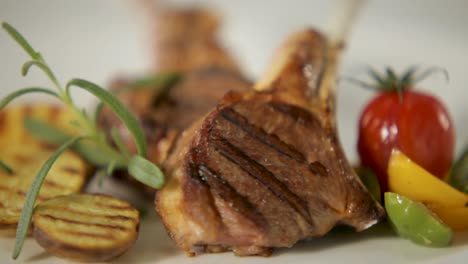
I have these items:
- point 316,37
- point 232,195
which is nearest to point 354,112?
point 316,37

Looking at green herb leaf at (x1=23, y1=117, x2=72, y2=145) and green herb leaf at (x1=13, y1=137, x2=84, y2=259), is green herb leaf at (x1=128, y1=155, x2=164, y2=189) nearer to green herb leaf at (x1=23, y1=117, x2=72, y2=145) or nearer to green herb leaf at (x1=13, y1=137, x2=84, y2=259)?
green herb leaf at (x1=13, y1=137, x2=84, y2=259)

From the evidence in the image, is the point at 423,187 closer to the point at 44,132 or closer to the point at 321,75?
the point at 321,75

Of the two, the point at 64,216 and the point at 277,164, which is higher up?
the point at 277,164

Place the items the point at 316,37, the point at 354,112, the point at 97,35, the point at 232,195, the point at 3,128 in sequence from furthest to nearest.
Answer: the point at 97,35 → the point at 354,112 → the point at 3,128 → the point at 316,37 → the point at 232,195

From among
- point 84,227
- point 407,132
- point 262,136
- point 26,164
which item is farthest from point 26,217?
point 407,132

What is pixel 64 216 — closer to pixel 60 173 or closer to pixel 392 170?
pixel 60 173

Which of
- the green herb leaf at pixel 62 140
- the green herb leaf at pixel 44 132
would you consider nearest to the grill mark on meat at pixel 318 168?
the green herb leaf at pixel 62 140
